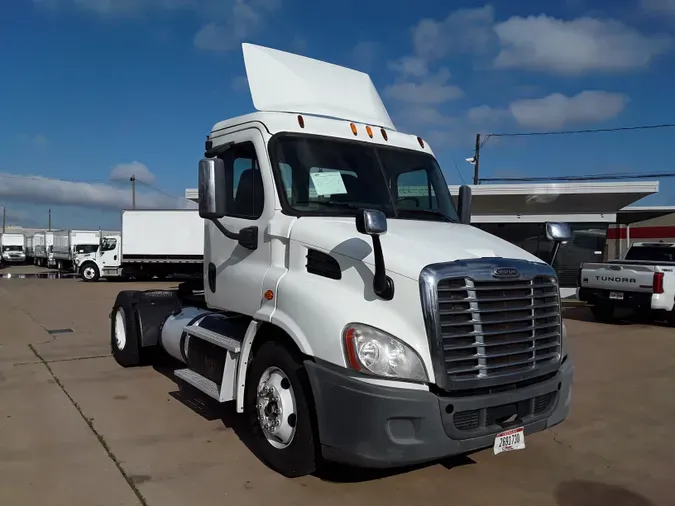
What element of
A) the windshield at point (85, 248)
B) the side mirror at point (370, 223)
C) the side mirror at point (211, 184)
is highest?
the side mirror at point (211, 184)

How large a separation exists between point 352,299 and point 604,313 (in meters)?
12.1

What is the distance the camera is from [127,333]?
7785 mm

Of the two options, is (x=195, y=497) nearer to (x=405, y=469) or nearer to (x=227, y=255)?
(x=405, y=469)

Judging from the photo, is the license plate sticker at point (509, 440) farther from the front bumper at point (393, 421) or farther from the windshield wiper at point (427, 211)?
the windshield wiper at point (427, 211)

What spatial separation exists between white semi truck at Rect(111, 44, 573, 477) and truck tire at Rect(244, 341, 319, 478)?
15 mm

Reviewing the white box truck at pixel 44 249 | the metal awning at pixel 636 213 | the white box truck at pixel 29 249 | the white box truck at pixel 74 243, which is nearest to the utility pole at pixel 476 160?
the metal awning at pixel 636 213

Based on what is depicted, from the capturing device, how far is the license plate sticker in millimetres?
3826

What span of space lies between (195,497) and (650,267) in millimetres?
11784

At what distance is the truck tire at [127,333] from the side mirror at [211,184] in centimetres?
364

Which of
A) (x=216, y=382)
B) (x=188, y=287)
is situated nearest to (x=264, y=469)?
(x=216, y=382)

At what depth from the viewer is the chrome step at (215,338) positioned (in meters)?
4.75

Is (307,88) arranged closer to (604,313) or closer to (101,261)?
(604,313)

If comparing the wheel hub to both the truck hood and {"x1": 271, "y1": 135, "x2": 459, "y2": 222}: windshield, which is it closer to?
the truck hood

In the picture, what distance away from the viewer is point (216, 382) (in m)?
5.12
